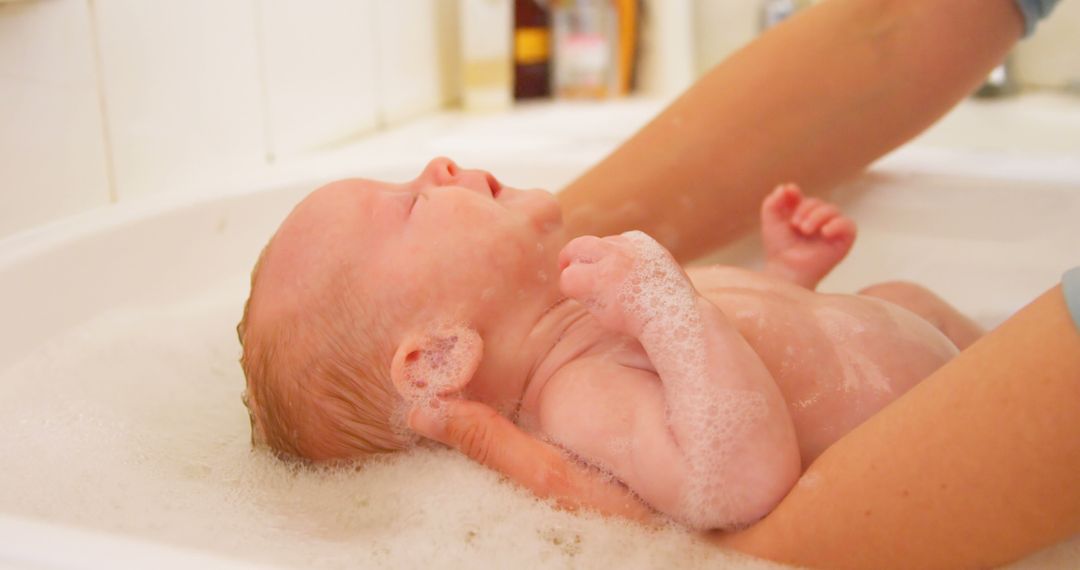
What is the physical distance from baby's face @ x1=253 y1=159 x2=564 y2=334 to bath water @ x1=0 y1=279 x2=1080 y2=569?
0.44 feet

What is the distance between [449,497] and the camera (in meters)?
0.76

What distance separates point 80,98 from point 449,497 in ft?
2.17

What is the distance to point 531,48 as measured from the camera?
202cm

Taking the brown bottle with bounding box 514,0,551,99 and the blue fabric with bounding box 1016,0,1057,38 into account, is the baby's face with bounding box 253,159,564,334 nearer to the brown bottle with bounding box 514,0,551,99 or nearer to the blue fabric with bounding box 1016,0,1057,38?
the blue fabric with bounding box 1016,0,1057,38

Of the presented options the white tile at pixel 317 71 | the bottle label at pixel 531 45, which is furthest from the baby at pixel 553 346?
the bottle label at pixel 531 45

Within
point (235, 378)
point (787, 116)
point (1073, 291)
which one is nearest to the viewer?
point (1073, 291)

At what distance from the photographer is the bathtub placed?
0.68 meters

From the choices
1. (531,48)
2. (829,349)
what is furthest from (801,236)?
(531,48)

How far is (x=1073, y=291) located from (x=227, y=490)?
24.2 inches

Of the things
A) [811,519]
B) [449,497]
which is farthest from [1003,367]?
[449,497]

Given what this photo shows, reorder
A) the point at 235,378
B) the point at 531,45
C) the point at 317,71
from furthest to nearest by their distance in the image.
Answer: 1. the point at 531,45
2. the point at 317,71
3. the point at 235,378

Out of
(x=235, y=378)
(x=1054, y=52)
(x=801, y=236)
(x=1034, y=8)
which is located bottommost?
(x=235, y=378)

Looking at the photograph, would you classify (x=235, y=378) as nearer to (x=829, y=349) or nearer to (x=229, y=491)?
(x=229, y=491)

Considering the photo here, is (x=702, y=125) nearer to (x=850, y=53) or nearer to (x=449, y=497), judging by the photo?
(x=850, y=53)
